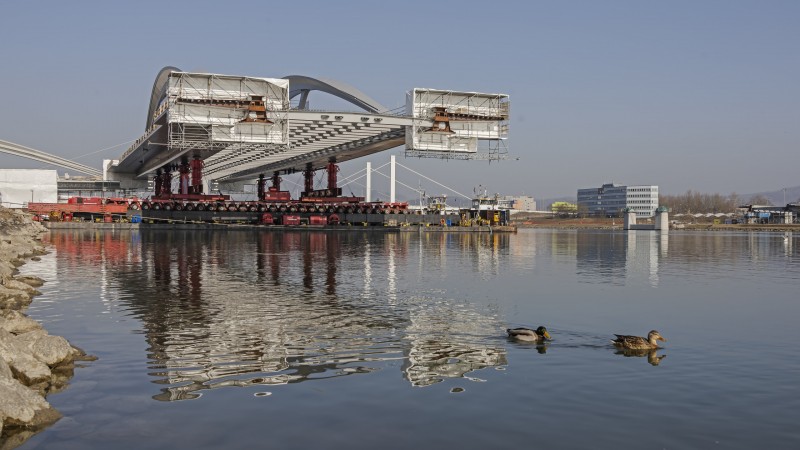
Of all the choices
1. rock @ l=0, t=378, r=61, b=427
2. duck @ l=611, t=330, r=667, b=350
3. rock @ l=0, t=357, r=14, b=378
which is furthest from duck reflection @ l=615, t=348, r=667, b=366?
rock @ l=0, t=357, r=14, b=378

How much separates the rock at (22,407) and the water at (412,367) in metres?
0.30

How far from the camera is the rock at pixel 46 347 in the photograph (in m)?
11.9

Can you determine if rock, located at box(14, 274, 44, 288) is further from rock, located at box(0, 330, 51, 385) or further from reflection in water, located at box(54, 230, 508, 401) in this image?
rock, located at box(0, 330, 51, 385)

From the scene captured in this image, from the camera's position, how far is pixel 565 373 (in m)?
12.3

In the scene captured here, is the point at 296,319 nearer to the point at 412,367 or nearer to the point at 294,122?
the point at 412,367

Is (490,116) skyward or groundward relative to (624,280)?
skyward

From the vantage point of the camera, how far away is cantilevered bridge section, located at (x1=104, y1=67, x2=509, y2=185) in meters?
70.8

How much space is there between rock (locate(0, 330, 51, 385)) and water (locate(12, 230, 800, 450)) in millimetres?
590

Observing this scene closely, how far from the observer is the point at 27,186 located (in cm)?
10656

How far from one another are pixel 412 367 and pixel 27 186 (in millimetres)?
110289

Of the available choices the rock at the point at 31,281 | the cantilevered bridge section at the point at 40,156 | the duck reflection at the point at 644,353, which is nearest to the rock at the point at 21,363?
the duck reflection at the point at 644,353

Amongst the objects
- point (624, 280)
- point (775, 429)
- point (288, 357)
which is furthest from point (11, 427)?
point (624, 280)

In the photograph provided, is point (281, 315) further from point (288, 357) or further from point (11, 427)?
point (11, 427)

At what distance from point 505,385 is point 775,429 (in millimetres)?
3876
